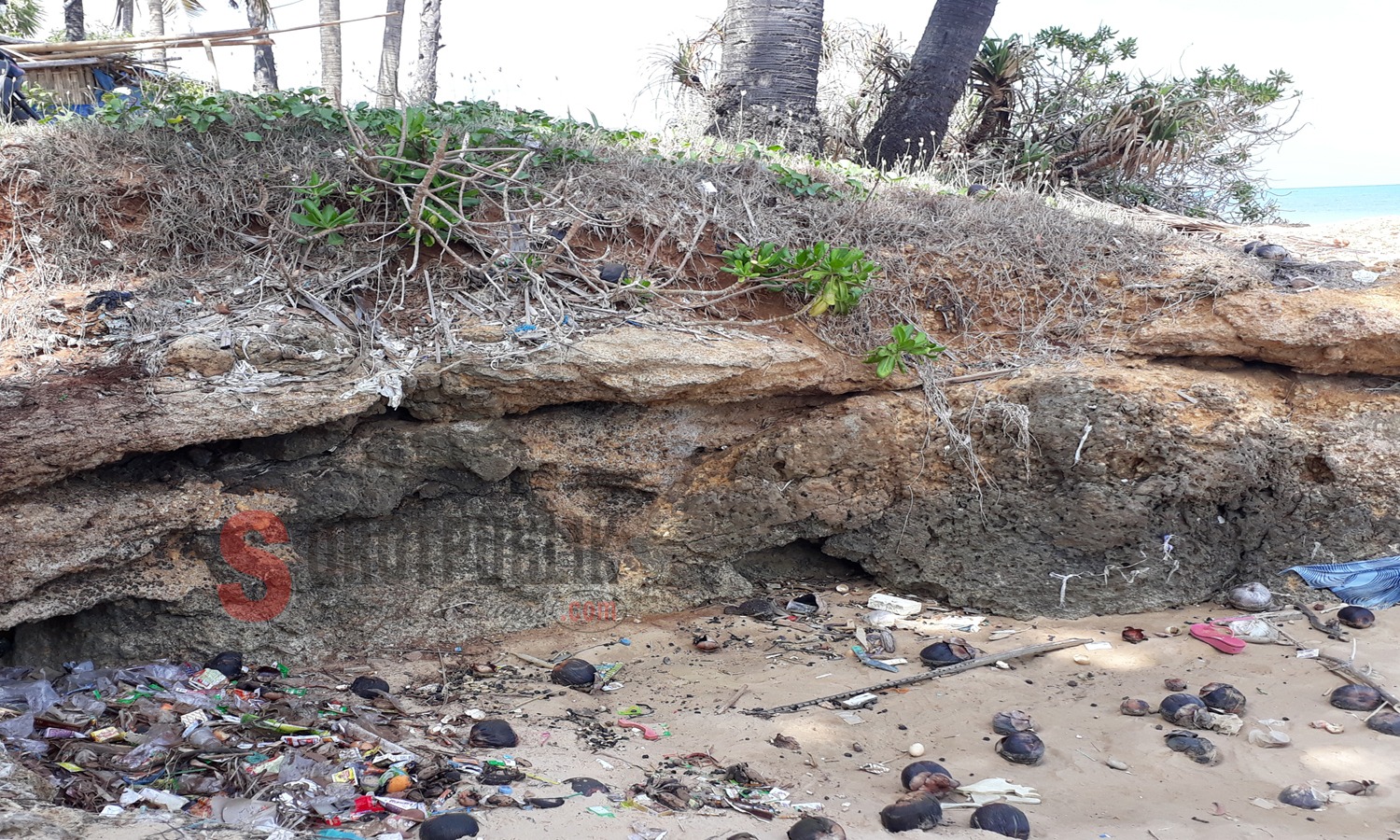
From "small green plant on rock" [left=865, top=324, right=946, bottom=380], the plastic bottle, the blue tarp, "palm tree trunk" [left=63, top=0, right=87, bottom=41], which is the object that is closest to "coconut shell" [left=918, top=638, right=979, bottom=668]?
"small green plant on rock" [left=865, top=324, right=946, bottom=380]

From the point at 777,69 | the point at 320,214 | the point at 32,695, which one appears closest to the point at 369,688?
the point at 32,695

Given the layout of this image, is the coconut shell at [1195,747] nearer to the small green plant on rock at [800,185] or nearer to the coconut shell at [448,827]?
the coconut shell at [448,827]

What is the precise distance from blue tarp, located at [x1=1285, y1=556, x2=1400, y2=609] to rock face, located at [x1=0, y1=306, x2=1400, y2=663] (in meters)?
0.09

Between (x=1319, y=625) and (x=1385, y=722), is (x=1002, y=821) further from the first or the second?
(x=1319, y=625)

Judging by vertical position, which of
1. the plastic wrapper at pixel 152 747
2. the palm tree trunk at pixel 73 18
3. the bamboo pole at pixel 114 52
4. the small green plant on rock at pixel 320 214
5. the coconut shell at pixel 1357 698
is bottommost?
the plastic wrapper at pixel 152 747

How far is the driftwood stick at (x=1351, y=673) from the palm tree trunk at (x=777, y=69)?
15.4 feet

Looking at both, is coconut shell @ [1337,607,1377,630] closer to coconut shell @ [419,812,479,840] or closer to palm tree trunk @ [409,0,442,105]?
coconut shell @ [419,812,479,840]

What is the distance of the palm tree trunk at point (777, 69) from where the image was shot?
6.90 metres

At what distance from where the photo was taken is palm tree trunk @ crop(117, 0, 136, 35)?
12.8 meters

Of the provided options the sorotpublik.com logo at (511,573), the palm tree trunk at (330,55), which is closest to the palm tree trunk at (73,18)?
the palm tree trunk at (330,55)

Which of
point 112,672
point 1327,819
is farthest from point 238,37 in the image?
point 1327,819

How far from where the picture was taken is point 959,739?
11.2ft

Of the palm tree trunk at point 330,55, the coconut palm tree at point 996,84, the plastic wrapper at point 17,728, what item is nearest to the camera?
the plastic wrapper at point 17,728

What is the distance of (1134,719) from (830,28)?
22.9 feet
